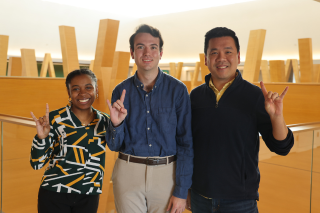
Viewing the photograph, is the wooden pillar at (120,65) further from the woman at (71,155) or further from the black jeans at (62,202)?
the black jeans at (62,202)

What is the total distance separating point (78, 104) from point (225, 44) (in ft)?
2.51

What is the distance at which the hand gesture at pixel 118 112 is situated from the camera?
1.33 meters

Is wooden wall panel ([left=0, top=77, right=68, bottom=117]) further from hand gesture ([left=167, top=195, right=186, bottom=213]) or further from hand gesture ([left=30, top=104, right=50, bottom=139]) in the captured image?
hand gesture ([left=167, top=195, right=186, bottom=213])

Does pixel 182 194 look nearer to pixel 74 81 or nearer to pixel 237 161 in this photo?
pixel 237 161

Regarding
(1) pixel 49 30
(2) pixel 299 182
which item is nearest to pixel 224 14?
(1) pixel 49 30

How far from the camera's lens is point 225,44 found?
4.72 ft

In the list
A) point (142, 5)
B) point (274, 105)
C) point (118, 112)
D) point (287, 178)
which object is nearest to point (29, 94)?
point (118, 112)

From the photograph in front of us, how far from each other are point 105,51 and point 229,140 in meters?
3.81

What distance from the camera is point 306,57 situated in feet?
→ 16.3

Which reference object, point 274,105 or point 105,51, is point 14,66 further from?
point 274,105

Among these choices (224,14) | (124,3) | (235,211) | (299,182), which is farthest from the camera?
(124,3)

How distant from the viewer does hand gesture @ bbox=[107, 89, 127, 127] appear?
1.33 metres

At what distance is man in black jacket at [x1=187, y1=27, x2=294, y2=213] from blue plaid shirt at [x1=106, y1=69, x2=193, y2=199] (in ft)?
0.21

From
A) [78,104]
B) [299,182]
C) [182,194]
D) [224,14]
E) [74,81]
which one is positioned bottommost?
[299,182]
